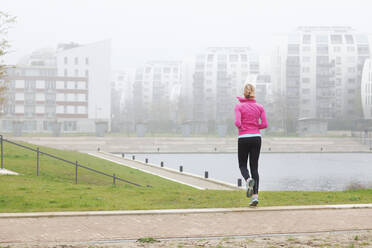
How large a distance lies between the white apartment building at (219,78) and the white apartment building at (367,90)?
1172 inches

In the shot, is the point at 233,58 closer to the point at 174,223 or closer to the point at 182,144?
the point at 182,144

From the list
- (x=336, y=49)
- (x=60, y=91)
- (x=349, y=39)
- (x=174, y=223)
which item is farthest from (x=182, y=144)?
(x=349, y=39)

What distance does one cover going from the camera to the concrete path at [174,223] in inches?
285

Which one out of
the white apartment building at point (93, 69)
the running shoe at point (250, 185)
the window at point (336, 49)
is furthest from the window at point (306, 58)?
the running shoe at point (250, 185)

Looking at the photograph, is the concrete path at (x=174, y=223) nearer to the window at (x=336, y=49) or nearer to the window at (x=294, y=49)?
the window at (x=294, y=49)

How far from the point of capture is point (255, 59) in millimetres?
134125

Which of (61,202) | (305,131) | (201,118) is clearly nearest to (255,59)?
(201,118)

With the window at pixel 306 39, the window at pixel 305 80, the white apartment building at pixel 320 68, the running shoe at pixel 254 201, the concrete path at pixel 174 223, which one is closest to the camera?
the concrete path at pixel 174 223

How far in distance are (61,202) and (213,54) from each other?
125m

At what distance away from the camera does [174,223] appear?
320 inches

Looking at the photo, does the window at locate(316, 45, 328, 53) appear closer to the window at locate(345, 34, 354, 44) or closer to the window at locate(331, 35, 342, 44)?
the window at locate(331, 35, 342, 44)

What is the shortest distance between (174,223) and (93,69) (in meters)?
98.1

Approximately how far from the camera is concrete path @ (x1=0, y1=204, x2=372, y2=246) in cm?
723

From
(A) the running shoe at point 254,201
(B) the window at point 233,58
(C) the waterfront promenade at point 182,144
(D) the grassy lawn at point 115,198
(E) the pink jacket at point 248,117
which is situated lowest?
(C) the waterfront promenade at point 182,144
